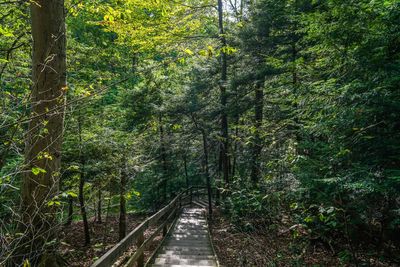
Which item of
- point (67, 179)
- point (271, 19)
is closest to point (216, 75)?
point (271, 19)

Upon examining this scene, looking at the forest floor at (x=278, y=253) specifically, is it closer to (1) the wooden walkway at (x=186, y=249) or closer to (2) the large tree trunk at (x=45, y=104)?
(1) the wooden walkway at (x=186, y=249)

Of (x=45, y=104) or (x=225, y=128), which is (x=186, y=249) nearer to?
(x=45, y=104)

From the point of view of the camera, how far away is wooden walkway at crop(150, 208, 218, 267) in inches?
253

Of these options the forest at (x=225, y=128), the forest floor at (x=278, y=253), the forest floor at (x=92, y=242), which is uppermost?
the forest at (x=225, y=128)

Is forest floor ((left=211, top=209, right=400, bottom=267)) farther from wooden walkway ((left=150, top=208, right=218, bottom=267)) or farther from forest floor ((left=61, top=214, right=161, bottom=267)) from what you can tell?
forest floor ((left=61, top=214, right=161, bottom=267))

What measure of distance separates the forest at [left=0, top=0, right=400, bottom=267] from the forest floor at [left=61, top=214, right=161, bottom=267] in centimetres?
11

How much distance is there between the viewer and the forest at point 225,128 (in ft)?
12.1

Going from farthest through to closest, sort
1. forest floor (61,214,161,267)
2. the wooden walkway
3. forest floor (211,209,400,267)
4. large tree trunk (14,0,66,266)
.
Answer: forest floor (61,214,161,267), forest floor (211,209,400,267), the wooden walkway, large tree trunk (14,0,66,266)

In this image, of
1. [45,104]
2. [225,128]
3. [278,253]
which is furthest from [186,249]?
[225,128]

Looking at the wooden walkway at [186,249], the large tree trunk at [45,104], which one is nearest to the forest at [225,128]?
the large tree trunk at [45,104]

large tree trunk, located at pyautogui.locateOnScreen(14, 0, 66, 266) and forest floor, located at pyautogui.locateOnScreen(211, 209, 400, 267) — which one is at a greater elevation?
large tree trunk, located at pyautogui.locateOnScreen(14, 0, 66, 266)

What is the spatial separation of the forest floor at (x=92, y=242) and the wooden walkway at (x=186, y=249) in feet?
2.84

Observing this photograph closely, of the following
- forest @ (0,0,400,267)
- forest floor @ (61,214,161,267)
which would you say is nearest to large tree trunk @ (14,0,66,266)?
forest @ (0,0,400,267)

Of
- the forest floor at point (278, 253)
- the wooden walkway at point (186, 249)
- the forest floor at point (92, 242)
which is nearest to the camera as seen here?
the wooden walkway at point (186, 249)
